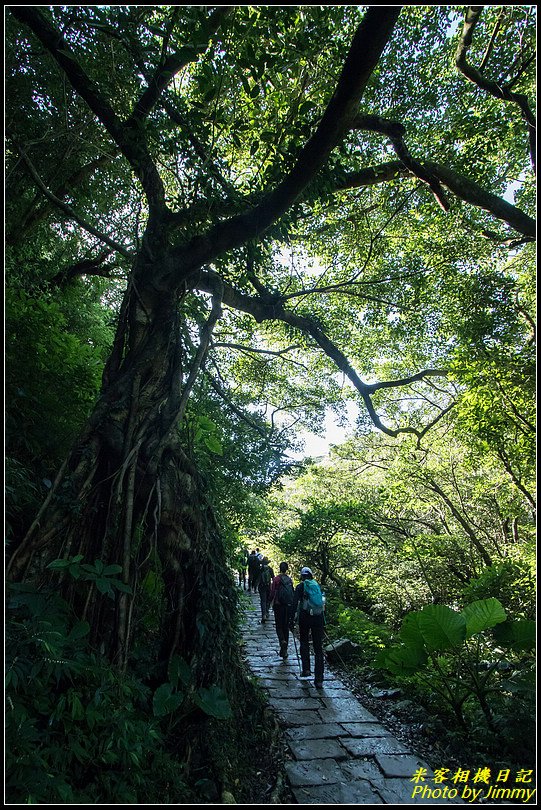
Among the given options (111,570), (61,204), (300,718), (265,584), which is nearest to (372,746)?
(300,718)

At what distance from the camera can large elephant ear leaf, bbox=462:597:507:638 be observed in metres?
3.83

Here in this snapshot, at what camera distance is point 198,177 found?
3.15 meters

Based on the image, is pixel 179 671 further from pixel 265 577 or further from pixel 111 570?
pixel 265 577

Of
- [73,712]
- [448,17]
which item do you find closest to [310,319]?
[448,17]

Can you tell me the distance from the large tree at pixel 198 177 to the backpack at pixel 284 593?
11.4 feet

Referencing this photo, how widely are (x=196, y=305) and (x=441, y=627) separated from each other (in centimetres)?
408

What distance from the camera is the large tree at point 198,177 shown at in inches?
114

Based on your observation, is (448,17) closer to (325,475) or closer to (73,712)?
(73,712)

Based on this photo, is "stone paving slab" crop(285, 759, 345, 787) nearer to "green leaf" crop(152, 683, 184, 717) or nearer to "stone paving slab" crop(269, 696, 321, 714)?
"stone paving slab" crop(269, 696, 321, 714)

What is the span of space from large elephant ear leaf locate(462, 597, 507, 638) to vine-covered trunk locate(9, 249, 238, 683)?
2.25 m

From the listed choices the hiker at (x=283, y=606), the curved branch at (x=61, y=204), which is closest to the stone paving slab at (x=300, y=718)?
the hiker at (x=283, y=606)

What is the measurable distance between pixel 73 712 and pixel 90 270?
262 inches

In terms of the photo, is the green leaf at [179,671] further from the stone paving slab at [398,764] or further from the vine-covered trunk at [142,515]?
the stone paving slab at [398,764]

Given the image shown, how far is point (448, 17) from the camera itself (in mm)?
4613
